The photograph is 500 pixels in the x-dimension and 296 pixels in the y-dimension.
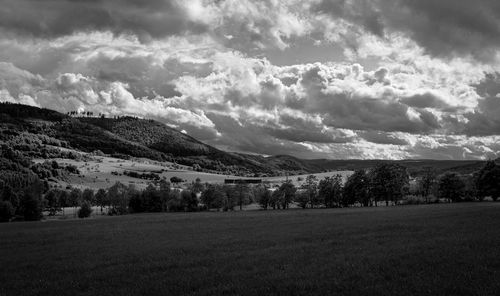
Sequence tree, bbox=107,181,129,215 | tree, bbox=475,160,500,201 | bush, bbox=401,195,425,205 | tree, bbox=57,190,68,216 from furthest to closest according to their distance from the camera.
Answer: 1. tree, bbox=57,190,68,216
2. tree, bbox=107,181,129,215
3. bush, bbox=401,195,425,205
4. tree, bbox=475,160,500,201

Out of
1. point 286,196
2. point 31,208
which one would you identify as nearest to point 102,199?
point 31,208

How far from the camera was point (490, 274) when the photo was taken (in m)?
20.2

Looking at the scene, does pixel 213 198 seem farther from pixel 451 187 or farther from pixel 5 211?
pixel 451 187

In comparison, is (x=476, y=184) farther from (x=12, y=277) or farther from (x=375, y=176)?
(x=12, y=277)

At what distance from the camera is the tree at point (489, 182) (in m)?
120

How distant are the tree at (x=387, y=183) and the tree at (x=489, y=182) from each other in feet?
74.7

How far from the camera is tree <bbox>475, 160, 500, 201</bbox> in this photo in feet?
394

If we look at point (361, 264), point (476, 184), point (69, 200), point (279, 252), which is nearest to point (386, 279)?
point (361, 264)

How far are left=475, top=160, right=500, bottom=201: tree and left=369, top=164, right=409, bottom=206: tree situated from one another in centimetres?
2275

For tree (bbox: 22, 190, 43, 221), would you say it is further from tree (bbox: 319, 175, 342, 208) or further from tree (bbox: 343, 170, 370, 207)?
tree (bbox: 343, 170, 370, 207)

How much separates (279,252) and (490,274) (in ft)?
45.8

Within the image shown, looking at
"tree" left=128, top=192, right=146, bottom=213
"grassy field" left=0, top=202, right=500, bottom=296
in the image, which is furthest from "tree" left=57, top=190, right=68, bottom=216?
"grassy field" left=0, top=202, right=500, bottom=296

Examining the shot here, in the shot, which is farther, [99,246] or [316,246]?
[99,246]

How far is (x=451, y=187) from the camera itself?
131250mm
